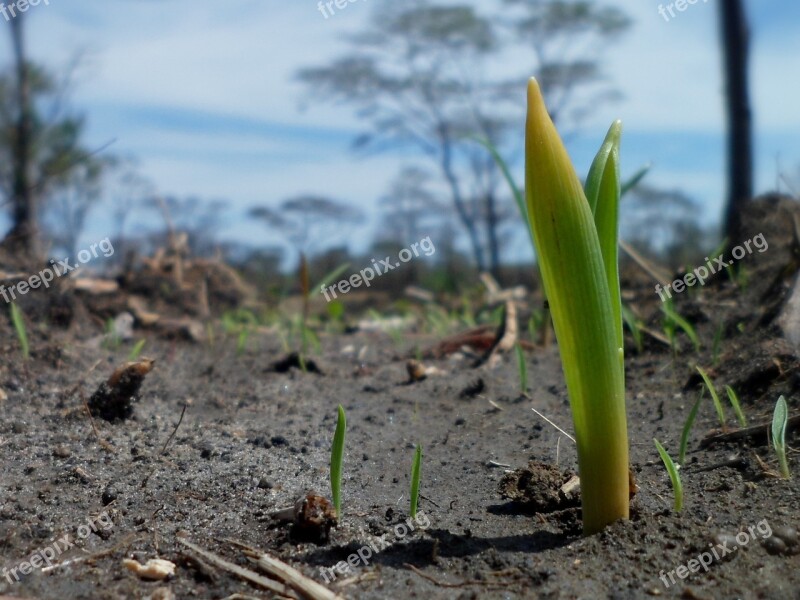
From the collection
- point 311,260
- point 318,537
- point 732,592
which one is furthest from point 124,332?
point 311,260

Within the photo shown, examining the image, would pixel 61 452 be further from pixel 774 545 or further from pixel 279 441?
pixel 774 545

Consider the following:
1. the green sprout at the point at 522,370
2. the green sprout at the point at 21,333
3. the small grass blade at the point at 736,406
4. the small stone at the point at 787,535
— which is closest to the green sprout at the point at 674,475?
the small stone at the point at 787,535

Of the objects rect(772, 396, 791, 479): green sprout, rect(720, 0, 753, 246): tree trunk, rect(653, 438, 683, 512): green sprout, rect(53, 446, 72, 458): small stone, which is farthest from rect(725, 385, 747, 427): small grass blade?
rect(720, 0, 753, 246): tree trunk

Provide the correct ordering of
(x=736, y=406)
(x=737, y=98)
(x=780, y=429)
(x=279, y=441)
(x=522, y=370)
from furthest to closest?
1. (x=737, y=98)
2. (x=522, y=370)
3. (x=279, y=441)
4. (x=736, y=406)
5. (x=780, y=429)

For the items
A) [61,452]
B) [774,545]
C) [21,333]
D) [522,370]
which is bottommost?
[774,545]

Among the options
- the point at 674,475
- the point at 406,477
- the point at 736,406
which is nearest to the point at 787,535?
the point at 674,475

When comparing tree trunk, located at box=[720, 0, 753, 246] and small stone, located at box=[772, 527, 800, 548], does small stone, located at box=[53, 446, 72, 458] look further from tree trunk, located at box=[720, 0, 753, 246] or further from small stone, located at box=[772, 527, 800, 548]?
tree trunk, located at box=[720, 0, 753, 246]
